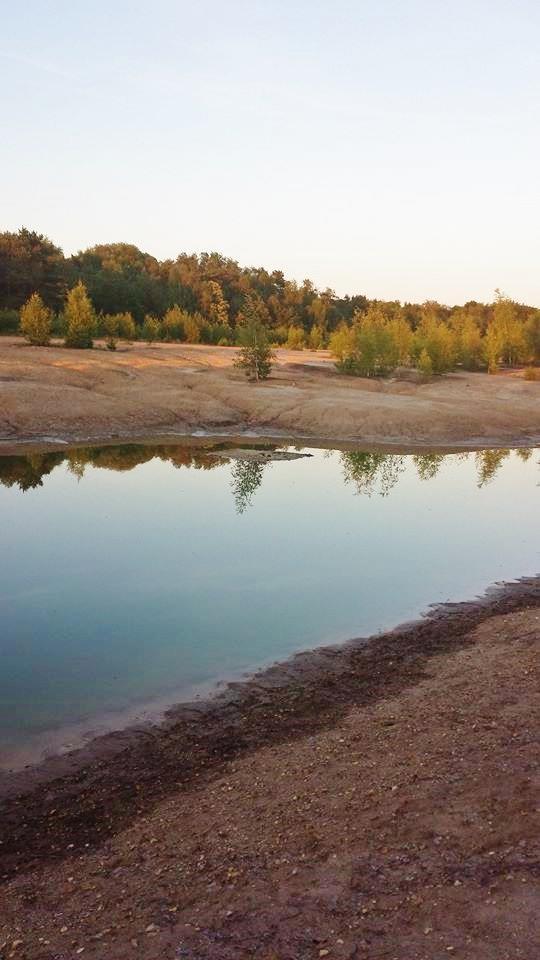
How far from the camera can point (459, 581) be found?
18.7m

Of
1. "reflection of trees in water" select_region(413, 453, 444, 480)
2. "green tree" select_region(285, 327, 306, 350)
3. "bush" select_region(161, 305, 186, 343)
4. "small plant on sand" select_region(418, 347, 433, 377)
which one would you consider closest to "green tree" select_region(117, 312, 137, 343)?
"bush" select_region(161, 305, 186, 343)

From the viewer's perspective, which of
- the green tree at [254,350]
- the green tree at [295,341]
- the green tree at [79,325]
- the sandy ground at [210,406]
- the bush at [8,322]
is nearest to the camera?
the sandy ground at [210,406]

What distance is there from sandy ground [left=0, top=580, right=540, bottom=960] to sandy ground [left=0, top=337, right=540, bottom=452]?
2963 centimetres

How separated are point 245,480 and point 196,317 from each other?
2554 inches

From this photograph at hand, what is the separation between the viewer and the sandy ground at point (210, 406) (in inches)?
1672

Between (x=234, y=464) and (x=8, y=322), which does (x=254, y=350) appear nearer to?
(x=8, y=322)

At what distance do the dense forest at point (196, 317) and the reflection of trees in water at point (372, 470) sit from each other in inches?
1021

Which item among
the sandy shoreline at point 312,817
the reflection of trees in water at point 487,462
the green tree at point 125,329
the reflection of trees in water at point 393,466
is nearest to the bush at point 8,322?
the green tree at point 125,329

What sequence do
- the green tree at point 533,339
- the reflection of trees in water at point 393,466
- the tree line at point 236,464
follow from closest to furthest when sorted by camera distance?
the tree line at point 236,464, the reflection of trees in water at point 393,466, the green tree at point 533,339

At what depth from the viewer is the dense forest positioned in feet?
232

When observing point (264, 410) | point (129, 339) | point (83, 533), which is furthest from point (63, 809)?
point (129, 339)

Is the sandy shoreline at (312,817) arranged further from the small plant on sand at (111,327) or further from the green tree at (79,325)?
the small plant on sand at (111,327)

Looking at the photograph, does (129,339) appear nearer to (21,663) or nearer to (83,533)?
(83,533)

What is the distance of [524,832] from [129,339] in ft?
255
